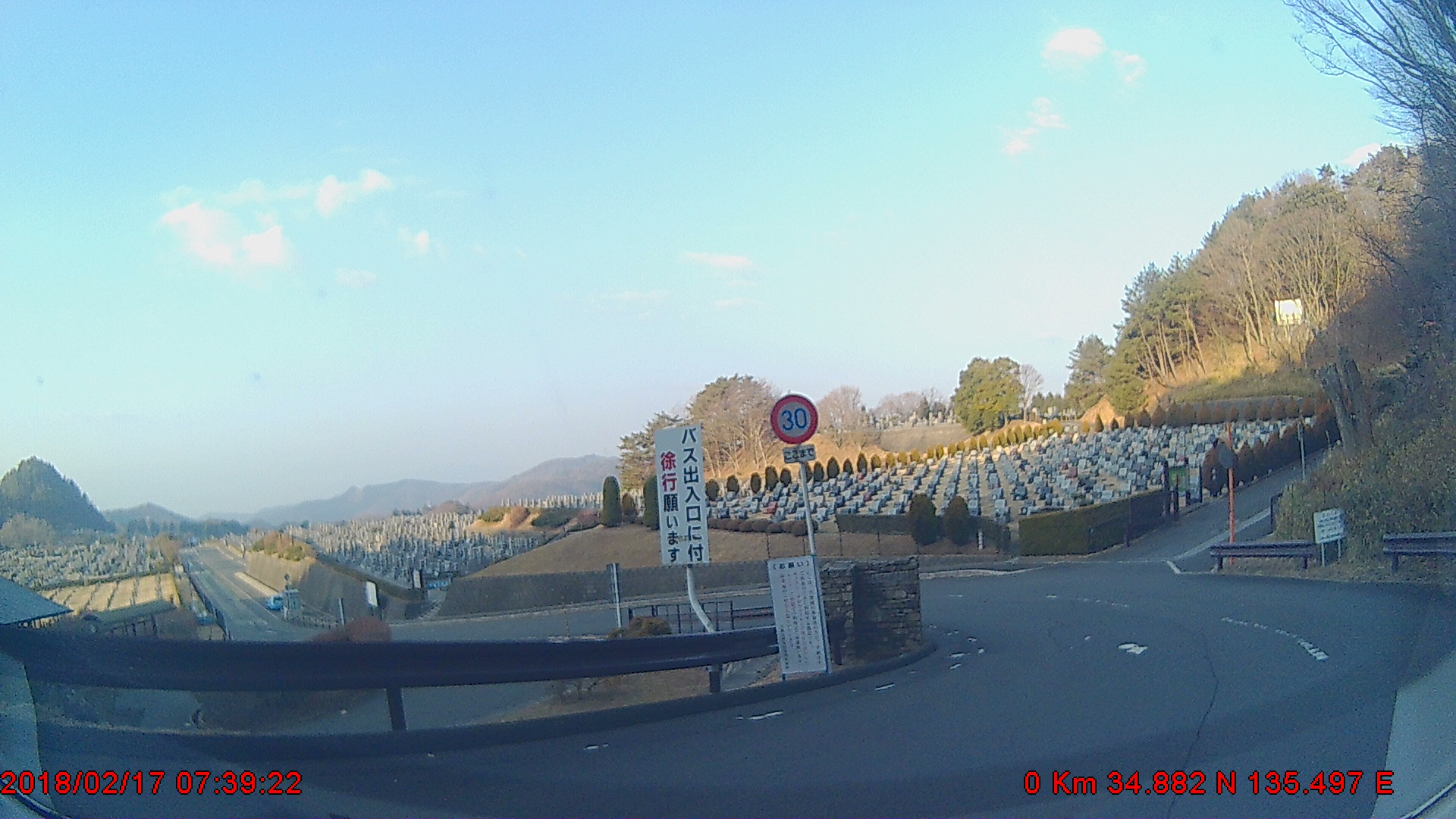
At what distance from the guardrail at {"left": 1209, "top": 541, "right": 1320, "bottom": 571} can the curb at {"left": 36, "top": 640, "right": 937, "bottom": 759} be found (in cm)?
1729

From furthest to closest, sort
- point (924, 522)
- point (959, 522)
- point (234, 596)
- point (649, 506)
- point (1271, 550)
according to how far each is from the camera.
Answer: point (649, 506)
point (924, 522)
point (959, 522)
point (1271, 550)
point (234, 596)

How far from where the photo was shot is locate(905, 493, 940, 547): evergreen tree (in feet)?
119

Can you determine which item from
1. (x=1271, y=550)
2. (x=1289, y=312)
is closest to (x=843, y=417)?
(x=1289, y=312)

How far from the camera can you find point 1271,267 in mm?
52562

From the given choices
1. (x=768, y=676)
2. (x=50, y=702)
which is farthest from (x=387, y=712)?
(x=768, y=676)

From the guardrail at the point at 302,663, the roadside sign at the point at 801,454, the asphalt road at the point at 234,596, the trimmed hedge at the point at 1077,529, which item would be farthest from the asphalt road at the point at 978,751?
the trimmed hedge at the point at 1077,529

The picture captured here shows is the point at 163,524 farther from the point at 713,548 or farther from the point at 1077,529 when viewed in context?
the point at 713,548

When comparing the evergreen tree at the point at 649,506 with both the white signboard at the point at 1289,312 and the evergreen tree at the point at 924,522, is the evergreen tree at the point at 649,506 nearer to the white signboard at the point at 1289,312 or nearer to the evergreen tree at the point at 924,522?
the evergreen tree at the point at 924,522

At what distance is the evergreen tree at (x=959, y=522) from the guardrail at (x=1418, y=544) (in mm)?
18385

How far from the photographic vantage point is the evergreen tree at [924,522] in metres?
36.2

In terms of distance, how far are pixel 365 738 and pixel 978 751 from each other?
13.0 feet

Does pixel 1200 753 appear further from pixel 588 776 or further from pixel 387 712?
pixel 387 712

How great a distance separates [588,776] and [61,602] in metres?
3.21

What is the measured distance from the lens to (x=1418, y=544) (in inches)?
635
